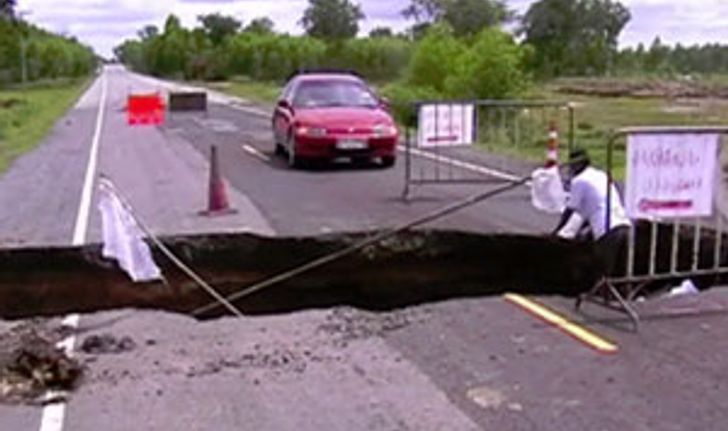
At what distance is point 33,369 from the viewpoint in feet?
23.0

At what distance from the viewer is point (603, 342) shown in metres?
7.46

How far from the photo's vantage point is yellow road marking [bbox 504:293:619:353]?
24.2 feet

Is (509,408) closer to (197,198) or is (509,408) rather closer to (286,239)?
(286,239)

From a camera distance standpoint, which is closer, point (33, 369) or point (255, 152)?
point (33, 369)

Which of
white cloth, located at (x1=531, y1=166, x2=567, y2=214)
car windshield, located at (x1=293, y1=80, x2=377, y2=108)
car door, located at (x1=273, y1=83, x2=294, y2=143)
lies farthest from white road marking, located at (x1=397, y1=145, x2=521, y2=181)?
white cloth, located at (x1=531, y1=166, x2=567, y2=214)

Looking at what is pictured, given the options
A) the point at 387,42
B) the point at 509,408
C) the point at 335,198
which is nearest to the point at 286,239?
the point at 335,198

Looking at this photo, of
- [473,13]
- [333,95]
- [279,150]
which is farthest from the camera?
[473,13]

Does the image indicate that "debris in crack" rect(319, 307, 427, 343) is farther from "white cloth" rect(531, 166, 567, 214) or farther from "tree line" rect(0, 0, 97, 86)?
"tree line" rect(0, 0, 97, 86)

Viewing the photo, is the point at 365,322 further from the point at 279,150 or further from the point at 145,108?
the point at 145,108

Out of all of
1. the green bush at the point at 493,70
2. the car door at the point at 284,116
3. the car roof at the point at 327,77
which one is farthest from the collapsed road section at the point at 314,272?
the green bush at the point at 493,70

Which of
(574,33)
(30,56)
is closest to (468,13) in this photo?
(574,33)

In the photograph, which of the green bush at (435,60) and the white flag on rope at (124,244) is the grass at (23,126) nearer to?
the white flag on rope at (124,244)

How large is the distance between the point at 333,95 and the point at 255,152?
4.09 meters

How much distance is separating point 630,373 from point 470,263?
17.7 feet
